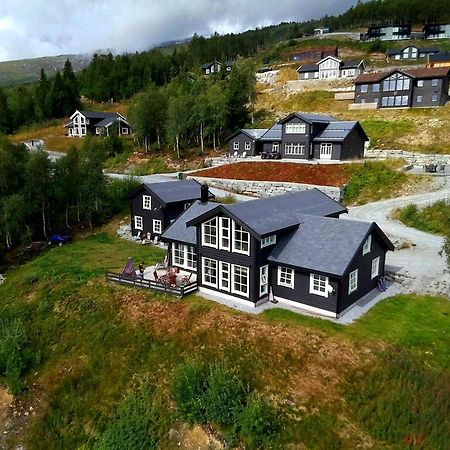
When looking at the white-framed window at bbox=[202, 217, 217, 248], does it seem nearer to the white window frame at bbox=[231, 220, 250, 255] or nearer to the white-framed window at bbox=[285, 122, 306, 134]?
the white window frame at bbox=[231, 220, 250, 255]

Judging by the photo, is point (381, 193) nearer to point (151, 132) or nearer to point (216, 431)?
point (216, 431)

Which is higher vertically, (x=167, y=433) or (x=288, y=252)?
(x=288, y=252)

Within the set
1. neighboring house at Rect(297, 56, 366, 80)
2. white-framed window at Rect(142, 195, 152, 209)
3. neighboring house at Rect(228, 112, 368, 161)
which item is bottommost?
white-framed window at Rect(142, 195, 152, 209)

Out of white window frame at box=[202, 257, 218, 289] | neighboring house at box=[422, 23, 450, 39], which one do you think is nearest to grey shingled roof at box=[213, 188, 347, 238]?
white window frame at box=[202, 257, 218, 289]

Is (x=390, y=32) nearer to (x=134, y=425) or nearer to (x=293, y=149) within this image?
(x=293, y=149)

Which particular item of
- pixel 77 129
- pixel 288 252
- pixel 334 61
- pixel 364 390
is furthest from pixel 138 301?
pixel 334 61
